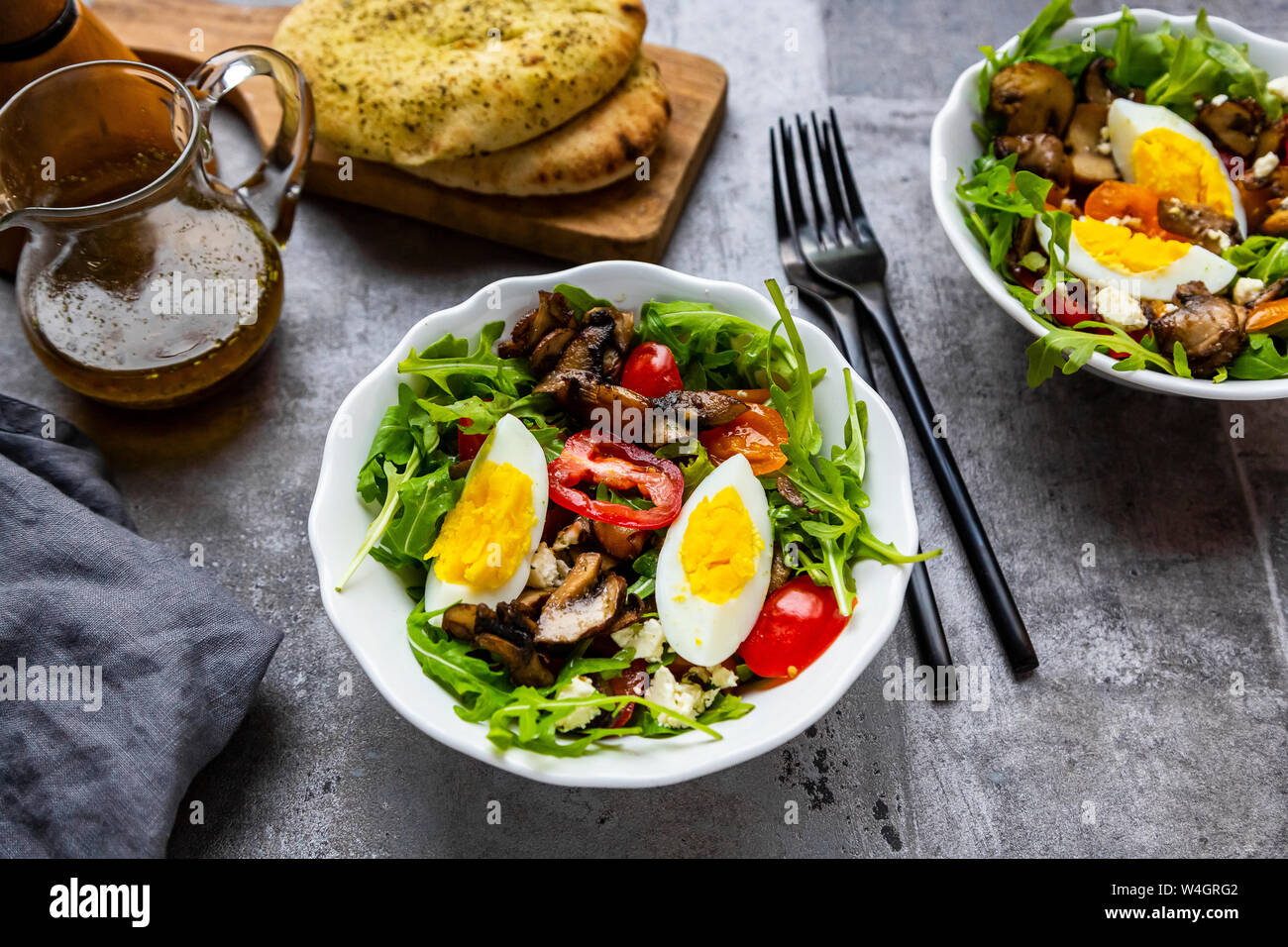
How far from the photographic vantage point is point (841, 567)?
172 centimetres

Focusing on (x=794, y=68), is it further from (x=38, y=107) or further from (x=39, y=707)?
(x=39, y=707)

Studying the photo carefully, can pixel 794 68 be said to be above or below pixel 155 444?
above

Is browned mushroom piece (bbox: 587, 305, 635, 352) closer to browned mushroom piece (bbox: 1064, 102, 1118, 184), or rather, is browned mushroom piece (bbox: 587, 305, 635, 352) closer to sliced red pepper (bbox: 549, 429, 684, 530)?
sliced red pepper (bbox: 549, 429, 684, 530)

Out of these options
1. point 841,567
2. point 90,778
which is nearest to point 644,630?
point 841,567

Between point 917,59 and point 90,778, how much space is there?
2739mm

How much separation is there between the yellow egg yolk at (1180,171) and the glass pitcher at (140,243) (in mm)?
1924

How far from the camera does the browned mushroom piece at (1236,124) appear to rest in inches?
89.3

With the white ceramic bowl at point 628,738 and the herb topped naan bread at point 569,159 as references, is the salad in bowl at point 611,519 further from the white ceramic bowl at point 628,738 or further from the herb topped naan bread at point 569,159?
the herb topped naan bread at point 569,159

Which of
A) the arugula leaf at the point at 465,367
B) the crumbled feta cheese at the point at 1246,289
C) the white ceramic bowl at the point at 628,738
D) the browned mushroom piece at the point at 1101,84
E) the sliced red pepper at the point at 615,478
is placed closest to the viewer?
the white ceramic bowl at the point at 628,738

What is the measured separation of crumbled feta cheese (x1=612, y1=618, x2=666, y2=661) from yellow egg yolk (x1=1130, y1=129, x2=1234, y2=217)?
61.8 inches

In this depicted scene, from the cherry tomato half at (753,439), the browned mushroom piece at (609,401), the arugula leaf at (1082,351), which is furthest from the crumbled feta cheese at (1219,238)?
the browned mushroom piece at (609,401)

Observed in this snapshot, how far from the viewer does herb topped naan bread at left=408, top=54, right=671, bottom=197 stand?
2.31 meters

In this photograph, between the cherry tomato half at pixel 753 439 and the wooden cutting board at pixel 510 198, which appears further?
the wooden cutting board at pixel 510 198
